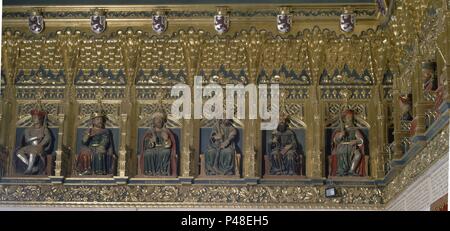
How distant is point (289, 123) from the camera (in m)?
14.9

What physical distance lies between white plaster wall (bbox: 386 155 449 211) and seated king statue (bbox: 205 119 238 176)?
10.8ft

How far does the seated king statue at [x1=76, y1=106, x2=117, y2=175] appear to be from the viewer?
14695mm

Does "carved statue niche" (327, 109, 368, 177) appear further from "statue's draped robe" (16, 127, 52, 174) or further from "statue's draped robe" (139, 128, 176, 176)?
"statue's draped robe" (16, 127, 52, 174)

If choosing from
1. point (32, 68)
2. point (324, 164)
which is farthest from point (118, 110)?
point (324, 164)

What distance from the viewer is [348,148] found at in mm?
14547

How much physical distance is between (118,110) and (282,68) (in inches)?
133

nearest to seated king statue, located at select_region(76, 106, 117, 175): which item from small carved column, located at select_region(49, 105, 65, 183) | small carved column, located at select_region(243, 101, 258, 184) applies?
small carved column, located at select_region(49, 105, 65, 183)

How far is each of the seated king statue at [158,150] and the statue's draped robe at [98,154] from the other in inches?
23.7

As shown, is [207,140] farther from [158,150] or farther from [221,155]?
[158,150]

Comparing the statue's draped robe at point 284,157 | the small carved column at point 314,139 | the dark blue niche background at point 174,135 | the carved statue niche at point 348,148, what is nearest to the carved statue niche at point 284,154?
the statue's draped robe at point 284,157

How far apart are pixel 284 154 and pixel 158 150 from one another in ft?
8.01

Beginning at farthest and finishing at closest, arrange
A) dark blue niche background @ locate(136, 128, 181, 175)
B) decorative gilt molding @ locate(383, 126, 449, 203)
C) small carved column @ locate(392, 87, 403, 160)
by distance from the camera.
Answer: dark blue niche background @ locate(136, 128, 181, 175) < small carved column @ locate(392, 87, 403, 160) < decorative gilt molding @ locate(383, 126, 449, 203)

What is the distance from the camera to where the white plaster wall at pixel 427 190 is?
10.1 m

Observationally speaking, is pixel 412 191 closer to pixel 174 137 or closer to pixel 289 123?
pixel 289 123
